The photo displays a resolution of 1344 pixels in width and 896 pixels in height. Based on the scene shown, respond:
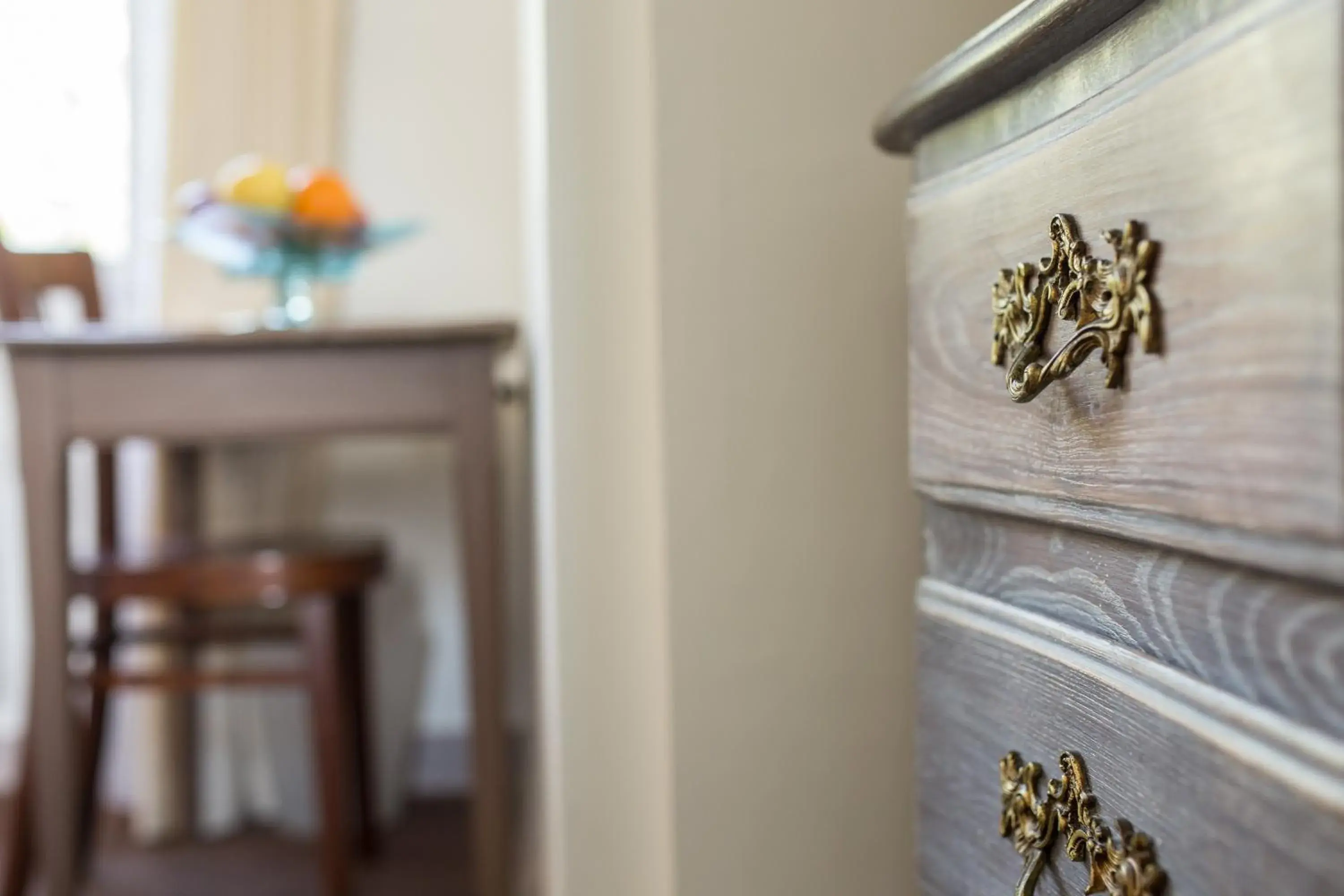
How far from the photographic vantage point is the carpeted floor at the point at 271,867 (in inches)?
66.2

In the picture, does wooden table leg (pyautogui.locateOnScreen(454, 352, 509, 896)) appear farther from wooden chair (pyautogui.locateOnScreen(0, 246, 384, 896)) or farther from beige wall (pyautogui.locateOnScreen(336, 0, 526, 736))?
beige wall (pyautogui.locateOnScreen(336, 0, 526, 736))

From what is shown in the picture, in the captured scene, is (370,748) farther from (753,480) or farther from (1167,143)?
(1167,143)

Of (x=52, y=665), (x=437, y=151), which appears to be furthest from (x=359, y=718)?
(x=437, y=151)

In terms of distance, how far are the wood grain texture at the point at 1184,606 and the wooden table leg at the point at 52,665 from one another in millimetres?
1133

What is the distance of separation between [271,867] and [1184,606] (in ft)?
5.36

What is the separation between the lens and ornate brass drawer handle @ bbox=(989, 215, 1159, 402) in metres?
0.45

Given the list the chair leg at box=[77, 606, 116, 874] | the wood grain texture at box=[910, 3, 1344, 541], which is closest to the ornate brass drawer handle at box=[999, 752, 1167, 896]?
the wood grain texture at box=[910, 3, 1344, 541]

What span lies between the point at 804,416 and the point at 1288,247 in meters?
0.54

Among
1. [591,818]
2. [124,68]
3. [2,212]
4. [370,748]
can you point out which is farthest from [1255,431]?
[2,212]

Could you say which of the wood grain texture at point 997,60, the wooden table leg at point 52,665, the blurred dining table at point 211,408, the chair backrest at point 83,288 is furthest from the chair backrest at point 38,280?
the wood grain texture at point 997,60

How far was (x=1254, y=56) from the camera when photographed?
1.25 feet

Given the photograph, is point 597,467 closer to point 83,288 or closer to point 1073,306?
point 1073,306

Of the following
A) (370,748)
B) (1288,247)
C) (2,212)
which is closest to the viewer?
(1288,247)

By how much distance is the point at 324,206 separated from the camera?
162cm
